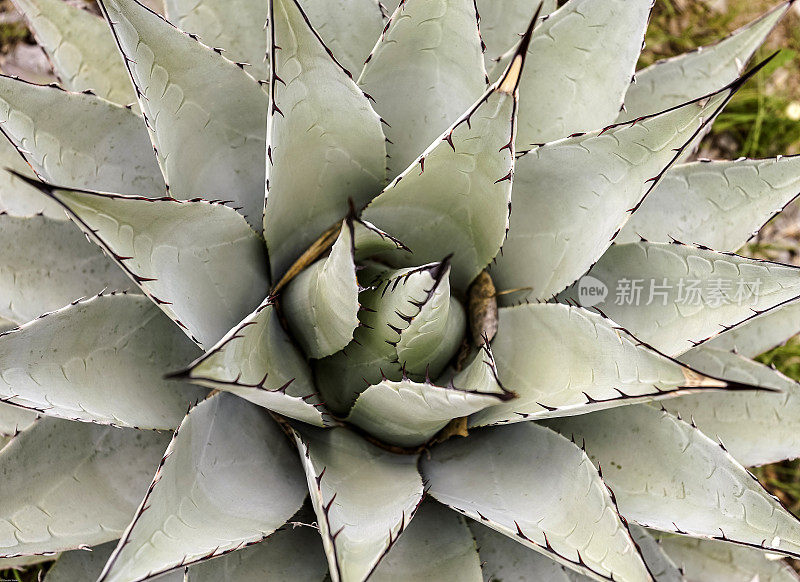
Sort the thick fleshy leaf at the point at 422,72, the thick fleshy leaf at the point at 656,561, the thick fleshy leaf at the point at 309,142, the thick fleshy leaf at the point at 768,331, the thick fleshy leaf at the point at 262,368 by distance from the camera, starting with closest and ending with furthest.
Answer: the thick fleshy leaf at the point at 262,368, the thick fleshy leaf at the point at 309,142, the thick fleshy leaf at the point at 422,72, the thick fleshy leaf at the point at 656,561, the thick fleshy leaf at the point at 768,331

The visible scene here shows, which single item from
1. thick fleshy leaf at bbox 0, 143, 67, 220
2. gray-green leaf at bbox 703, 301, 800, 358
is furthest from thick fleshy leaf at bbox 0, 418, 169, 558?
gray-green leaf at bbox 703, 301, 800, 358

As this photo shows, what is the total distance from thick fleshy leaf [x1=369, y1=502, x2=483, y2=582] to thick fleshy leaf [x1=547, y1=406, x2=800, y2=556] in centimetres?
19

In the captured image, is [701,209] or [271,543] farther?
[701,209]

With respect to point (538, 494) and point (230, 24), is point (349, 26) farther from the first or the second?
point (538, 494)

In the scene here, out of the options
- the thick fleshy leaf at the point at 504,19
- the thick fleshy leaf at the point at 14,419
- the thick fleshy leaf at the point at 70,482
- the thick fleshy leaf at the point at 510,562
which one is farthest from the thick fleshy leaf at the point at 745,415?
the thick fleshy leaf at the point at 14,419

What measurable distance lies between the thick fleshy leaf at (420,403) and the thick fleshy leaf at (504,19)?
20.8 inches

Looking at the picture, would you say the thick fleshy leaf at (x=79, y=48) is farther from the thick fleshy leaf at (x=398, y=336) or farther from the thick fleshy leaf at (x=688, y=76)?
the thick fleshy leaf at (x=688, y=76)

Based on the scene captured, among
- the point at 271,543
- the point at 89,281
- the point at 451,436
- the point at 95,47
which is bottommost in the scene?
the point at 271,543

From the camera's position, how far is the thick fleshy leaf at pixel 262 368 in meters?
0.67

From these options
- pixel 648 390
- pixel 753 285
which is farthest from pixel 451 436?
pixel 753 285

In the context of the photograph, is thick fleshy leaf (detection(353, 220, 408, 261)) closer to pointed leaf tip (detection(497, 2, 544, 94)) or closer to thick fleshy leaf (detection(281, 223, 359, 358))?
thick fleshy leaf (detection(281, 223, 359, 358))

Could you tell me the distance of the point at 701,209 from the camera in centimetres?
112

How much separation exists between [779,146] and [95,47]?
1817 millimetres

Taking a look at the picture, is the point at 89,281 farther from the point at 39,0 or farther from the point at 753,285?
the point at 753,285
